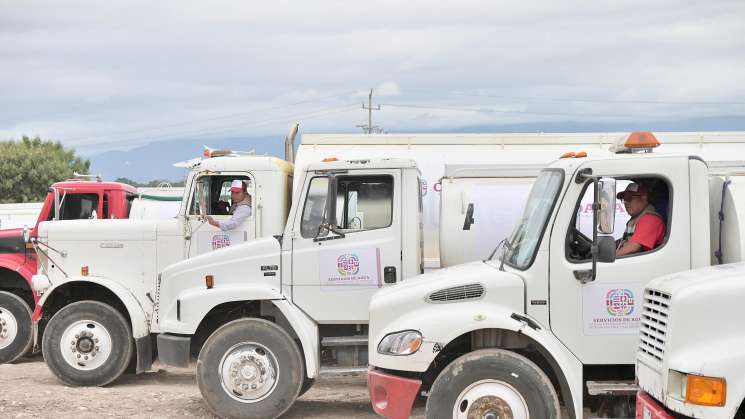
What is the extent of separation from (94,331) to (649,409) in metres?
7.25

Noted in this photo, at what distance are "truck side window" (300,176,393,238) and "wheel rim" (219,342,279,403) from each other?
4.30 feet

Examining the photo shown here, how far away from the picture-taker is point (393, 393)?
703cm

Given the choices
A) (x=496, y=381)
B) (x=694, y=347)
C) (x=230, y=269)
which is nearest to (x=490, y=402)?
(x=496, y=381)

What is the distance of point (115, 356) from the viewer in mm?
10617

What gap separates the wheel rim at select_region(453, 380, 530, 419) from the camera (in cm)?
668

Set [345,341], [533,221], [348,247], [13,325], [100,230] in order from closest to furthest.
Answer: [533,221]
[348,247]
[345,341]
[100,230]
[13,325]

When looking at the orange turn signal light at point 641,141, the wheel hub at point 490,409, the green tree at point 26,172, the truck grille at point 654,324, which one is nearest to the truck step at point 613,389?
the wheel hub at point 490,409

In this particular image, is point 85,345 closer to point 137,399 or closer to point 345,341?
point 137,399

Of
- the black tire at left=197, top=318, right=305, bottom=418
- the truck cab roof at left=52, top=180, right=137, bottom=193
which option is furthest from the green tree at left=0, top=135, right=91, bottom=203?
the black tire at left=197, top=318, right=305, bottom=418

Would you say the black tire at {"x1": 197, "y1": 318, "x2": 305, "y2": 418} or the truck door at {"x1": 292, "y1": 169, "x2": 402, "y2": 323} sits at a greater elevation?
the truck door at {"x1": 292, "y1": 169, "x2": 402, "y2": 323}

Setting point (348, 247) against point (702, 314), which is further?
point (348, 247)

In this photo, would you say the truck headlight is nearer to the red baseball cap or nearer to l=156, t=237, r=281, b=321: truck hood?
l=156, t=237, r=281, b=321: truck hood

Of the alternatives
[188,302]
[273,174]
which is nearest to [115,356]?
[188,302]

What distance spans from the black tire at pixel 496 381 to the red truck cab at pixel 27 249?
7.04 metres
